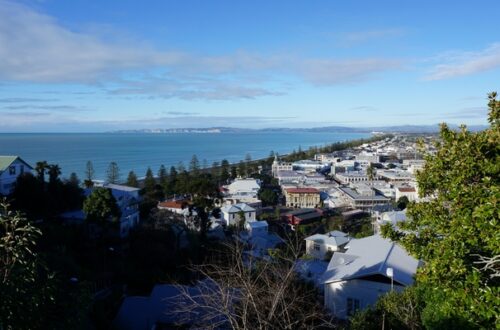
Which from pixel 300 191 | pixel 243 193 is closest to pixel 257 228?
pixel 243 193

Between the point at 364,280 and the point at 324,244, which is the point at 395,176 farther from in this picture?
the point at 364,280

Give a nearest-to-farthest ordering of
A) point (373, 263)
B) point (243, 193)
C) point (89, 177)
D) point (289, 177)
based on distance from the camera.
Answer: point (373, 263) → point (89, 177) → point (243, 193) → point (289, 177)

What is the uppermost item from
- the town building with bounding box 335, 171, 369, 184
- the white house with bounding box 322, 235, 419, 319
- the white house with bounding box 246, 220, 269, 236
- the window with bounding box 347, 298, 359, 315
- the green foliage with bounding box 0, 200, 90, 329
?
the green foliage with bounding box 0, 200, 90, 329

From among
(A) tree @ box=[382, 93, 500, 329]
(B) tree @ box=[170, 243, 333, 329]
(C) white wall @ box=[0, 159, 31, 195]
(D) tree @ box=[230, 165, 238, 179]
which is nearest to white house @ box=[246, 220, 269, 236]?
(C) white wall @ box=[0, 159, 31, 195]

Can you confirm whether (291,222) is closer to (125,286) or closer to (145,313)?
(125,286)

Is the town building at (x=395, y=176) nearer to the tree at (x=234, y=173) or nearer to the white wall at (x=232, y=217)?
the tree at (x=234, y=173)

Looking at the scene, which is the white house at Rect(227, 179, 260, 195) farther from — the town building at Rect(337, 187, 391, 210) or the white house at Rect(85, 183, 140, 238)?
the white house at Rect(85, 183, 140, 238)
